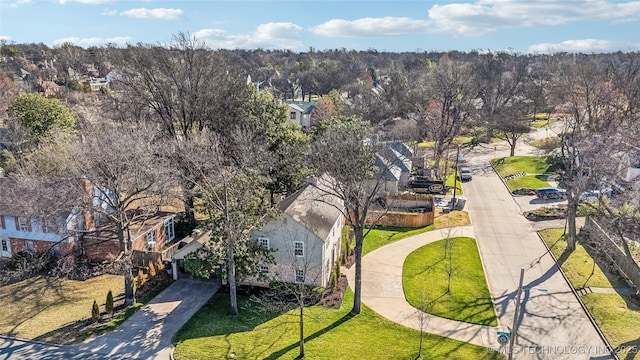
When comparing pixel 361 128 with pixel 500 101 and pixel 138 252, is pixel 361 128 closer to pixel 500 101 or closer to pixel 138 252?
pixel 138 252

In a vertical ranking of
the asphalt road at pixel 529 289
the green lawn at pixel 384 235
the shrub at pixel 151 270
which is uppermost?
the shrub at pixel 151 270

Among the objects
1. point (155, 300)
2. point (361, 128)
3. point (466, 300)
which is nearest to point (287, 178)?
point (361, 128)

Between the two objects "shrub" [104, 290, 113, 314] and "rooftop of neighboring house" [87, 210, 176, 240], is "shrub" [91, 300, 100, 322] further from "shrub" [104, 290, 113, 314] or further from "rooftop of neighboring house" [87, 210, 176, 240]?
"rooftop of neighboring house" [87, 210, 176, 240]

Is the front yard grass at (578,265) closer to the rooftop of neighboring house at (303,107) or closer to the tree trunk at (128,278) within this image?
the tree trunk at (128,278)

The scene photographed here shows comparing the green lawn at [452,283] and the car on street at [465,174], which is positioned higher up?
the car on street at [465,174]

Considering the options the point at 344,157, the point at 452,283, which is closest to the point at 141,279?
the point at 344,157

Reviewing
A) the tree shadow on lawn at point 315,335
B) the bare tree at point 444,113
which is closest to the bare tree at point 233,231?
the tree shadow on lawn at point 315,335
